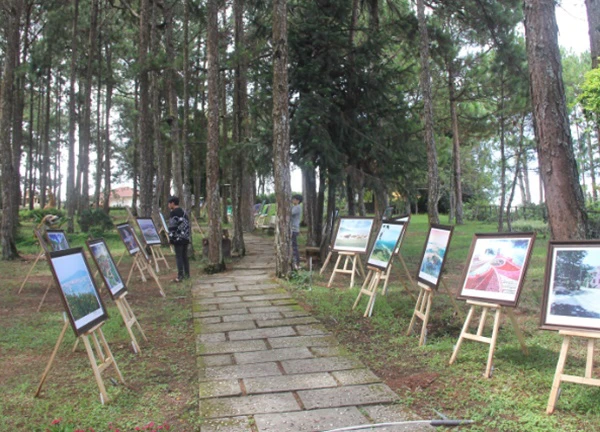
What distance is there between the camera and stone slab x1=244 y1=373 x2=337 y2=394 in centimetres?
398

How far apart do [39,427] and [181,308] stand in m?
3.94

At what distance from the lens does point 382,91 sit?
11.1 m

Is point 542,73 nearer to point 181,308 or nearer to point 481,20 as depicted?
point 181,308

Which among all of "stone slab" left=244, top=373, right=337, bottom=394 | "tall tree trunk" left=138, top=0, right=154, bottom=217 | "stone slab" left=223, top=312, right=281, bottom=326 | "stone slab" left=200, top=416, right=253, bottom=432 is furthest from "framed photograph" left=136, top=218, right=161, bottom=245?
"stone slab" left=200, top=416, right=253, bottom=432

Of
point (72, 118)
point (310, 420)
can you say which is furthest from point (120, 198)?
point (310, 420)

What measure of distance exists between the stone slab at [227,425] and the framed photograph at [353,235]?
510 centimetres

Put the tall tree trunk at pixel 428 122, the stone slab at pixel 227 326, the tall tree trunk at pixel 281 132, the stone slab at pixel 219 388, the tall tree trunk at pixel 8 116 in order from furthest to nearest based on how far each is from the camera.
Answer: the tall tree trunk at pixel 428 122 → the tall tree trunk at pixel 8 116 → the tall tree trunk at pixel 281 132 → the stone slab at pixel 227 326 → the stone slab at pixel 219 388

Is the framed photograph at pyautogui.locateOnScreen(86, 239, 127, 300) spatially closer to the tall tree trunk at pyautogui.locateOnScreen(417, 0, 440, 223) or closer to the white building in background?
the tall tree trunk at pyautogui.locateOnScreen(417, 0, 440, 223)

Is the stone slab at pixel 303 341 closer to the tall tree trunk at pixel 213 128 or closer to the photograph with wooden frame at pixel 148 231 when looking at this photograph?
the tall tree trunk at pixel 213 128

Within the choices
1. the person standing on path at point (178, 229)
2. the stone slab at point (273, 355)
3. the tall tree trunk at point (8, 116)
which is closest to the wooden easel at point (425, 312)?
the stone slab at point (273, 355)

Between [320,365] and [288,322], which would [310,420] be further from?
[288,322]

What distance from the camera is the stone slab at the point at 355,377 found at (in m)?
4.12

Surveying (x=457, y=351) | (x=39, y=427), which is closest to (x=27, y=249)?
(x=39, y=427)

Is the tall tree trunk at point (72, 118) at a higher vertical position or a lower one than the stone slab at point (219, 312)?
higher
